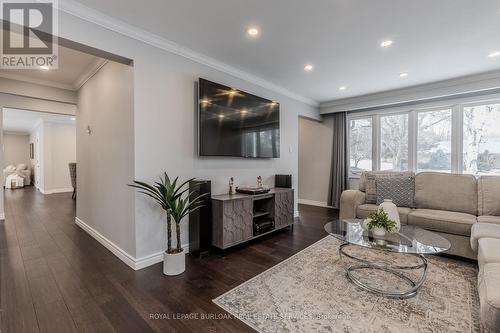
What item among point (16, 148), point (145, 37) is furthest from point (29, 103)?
point (16, 148)

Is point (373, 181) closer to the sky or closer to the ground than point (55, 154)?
closer to the ground

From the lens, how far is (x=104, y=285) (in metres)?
2.09

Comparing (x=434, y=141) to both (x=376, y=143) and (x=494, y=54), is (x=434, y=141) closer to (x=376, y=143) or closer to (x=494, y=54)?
(x=376, y=143)

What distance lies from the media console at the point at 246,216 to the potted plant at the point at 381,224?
4.82ft

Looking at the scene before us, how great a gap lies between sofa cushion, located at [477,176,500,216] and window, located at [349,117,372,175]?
6.92 ft

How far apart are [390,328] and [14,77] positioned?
5698mm

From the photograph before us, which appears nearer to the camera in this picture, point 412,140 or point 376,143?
point 412,140

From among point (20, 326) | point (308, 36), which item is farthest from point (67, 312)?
point (308, 36)

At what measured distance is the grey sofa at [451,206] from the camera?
2650 mm

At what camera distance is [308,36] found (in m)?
2.53

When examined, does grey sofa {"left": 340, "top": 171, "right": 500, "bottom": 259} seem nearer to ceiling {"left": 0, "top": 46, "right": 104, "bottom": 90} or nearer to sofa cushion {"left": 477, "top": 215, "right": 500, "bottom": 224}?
sofa cushion {"left": 477, "top": 215, "right": 500, "bottom": 224}

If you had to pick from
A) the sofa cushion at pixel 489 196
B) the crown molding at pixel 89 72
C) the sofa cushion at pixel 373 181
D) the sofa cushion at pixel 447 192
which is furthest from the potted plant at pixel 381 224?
the crown molding at pixel 89 72

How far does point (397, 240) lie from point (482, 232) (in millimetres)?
916

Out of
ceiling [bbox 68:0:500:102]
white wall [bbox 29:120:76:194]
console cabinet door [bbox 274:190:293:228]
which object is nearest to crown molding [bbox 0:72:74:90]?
ceiling [bbox 68:0:500:102]
